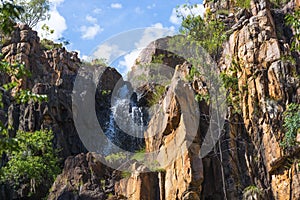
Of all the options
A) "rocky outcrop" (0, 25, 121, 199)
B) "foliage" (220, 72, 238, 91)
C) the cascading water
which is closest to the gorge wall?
"foliage" (220, 72, 238, 91)

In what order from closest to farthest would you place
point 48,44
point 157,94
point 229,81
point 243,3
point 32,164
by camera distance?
point 229,81 → point 32,164 → point 157,94 → point 243,3 → point 48,44

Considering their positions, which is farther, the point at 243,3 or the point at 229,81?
the point at 243,3

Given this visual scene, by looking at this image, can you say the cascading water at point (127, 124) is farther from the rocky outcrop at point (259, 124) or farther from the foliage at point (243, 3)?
the foliage at point (243, 3)

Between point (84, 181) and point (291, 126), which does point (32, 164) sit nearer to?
point (84, 181)

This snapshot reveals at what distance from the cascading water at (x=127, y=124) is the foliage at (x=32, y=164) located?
19.7ft

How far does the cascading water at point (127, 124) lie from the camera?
30547mm

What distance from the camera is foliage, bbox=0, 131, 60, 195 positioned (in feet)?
76.9

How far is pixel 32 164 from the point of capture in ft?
77.5

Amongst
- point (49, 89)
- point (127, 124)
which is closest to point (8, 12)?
point (49, 89)

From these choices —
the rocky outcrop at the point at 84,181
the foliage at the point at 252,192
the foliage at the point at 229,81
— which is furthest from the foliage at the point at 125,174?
the foliage at the point at 229,81

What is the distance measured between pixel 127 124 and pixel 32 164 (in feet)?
33.2

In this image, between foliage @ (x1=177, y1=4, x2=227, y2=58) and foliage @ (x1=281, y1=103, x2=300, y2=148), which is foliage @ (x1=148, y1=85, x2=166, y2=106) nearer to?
foliage @ (x1=177, y1=4, x2=227, y2=58)

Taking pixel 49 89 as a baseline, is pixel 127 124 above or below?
below

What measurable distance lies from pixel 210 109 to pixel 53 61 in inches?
738
